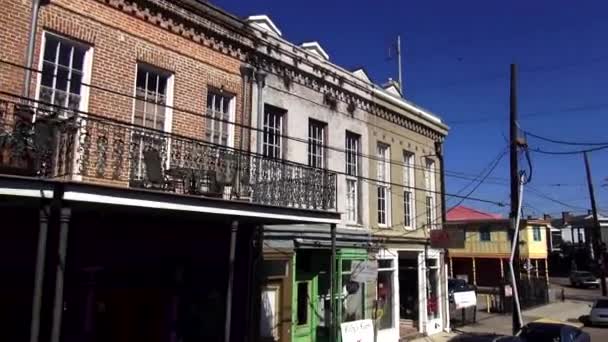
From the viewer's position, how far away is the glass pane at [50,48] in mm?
10109

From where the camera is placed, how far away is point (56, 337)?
7207mm

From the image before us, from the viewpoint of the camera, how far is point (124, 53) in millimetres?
11242

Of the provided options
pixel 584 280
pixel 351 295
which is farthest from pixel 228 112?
pixel 584 280

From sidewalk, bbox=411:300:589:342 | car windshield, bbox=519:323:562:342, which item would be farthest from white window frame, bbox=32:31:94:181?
car windshield, bbox=519:323:562:342

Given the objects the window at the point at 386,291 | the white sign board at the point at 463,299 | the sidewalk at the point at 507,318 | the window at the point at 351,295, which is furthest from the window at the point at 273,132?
the white sign board at the point at 463,299

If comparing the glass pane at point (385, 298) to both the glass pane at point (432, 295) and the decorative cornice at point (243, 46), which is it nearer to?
the glass pane at point (432, 295)

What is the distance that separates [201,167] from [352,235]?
755cm

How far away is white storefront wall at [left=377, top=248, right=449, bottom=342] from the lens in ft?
60.7

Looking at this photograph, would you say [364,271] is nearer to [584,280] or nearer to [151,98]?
[151,98]

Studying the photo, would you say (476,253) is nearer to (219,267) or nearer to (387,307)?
(387,307)

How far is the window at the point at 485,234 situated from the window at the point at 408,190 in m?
28.4

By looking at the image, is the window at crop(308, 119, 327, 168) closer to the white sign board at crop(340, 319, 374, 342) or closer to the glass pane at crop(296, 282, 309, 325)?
the glass pane at crop(296, 282, 309, 325)

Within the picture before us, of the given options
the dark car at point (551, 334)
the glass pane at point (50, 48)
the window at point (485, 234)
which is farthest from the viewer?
the window at point (485, 234)

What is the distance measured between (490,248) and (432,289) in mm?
26938
